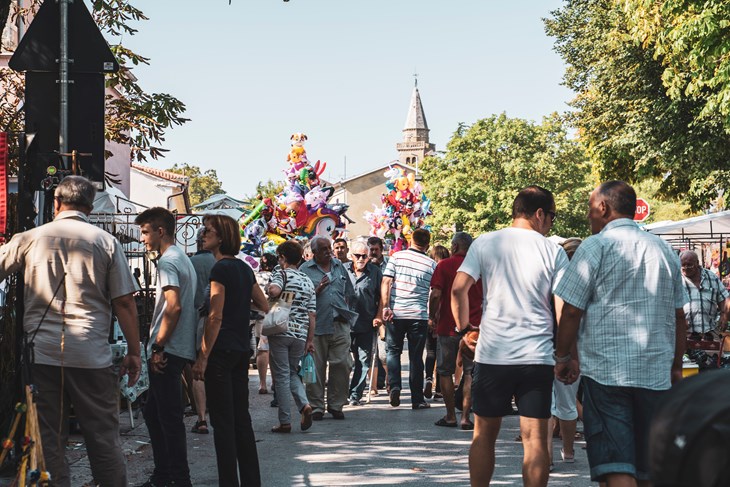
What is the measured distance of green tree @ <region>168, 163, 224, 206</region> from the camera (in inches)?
3885

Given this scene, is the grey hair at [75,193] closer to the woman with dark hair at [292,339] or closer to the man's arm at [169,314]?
the man's arm at [169,314]

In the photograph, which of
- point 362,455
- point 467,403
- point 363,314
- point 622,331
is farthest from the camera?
point 363,314

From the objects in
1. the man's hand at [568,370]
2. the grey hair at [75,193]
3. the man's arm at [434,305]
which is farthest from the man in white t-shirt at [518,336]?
the man's arm at [434,305]

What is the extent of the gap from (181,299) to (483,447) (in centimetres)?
240

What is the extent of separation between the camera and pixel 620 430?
5.44 m

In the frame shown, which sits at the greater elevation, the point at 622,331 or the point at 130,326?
the point at 130,326

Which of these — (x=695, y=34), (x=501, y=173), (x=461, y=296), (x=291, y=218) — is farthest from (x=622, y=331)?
(x=501, y=173)

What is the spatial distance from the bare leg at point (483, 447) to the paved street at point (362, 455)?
1623mm

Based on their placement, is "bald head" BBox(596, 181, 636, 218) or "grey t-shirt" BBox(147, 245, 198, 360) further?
"grey t-shirt" BBox(147, 245, 198, 360)

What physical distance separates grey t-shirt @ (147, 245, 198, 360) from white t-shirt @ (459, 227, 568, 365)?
2.07m

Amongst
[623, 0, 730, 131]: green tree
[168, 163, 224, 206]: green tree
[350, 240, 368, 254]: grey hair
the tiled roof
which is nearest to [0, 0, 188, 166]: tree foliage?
[350, 240, 368, 254]: grey hair

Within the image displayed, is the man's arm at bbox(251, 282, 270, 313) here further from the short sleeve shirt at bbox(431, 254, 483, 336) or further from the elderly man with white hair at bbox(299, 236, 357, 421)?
the elderly man with white hair at bbox(299, 236, 357, 421)

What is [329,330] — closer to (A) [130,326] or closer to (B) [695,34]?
(A) [130,326]

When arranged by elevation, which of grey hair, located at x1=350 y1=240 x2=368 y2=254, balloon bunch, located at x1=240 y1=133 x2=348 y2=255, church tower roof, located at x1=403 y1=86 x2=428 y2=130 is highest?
church tower roof, located at x1=403 y1=86 x2=428 y2=130
